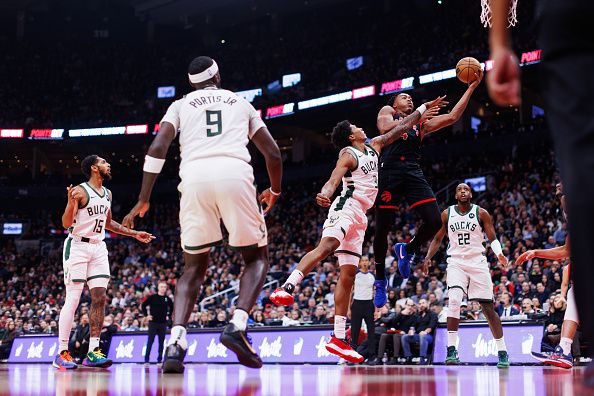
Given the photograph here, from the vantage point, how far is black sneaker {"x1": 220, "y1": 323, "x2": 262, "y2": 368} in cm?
452

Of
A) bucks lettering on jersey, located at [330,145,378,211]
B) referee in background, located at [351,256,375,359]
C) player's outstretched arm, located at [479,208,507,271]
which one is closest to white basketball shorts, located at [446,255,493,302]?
player's outstretched arm, located at [479,208,507,271]

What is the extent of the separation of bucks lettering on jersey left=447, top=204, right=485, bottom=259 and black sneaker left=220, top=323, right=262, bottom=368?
633 cm

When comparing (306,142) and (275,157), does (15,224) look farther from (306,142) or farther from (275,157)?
(275,157)

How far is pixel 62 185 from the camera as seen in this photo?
37.7 meters

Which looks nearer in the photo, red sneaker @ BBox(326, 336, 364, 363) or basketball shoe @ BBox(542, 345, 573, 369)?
red sneaker @ BBox(326, 336, 364, 363)

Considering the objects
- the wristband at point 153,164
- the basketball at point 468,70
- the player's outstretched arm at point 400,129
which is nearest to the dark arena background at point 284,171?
the wristband at point 153,164

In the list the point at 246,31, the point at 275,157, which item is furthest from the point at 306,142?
the point at 275,157

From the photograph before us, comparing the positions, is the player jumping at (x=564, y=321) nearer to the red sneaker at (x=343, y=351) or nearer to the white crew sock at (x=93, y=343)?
the red sneaker at (x=343, y=351)

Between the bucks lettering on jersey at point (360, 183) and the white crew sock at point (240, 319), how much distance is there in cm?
322

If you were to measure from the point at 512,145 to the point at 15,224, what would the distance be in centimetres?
2667

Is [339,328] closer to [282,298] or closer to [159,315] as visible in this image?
[282,298]

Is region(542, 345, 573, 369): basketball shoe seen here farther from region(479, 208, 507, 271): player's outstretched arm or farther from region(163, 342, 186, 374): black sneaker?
region(163, 342, 186, 374): black sneaker

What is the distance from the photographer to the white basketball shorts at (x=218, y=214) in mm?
4926

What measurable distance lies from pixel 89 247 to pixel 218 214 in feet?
15.5
